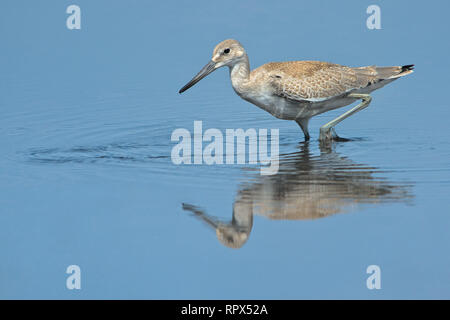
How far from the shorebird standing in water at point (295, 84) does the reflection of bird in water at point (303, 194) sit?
1525 mm

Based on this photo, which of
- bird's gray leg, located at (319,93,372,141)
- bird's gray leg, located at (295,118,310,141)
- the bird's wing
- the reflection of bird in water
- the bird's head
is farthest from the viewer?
bird's gray leg, located at (295,118,310,141)

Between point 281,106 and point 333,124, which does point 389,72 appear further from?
point 281,106

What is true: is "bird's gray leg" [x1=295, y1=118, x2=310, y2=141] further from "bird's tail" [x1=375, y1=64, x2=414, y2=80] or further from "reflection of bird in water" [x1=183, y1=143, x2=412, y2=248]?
"reflection of bird in water" [x1=183, y1=143, x2=412, y2=248]

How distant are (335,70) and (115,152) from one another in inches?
165

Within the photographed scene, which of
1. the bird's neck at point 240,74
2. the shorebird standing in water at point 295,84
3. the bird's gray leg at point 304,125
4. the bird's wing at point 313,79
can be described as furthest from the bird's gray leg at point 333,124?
the bird's neck at point 240,74

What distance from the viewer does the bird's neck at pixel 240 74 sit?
15.3 metres

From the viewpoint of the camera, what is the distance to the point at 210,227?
10852mm

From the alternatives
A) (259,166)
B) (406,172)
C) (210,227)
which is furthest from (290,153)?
(210,227)

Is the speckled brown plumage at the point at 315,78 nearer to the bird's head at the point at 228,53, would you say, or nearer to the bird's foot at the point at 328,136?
the bird's head at the point at 228,53

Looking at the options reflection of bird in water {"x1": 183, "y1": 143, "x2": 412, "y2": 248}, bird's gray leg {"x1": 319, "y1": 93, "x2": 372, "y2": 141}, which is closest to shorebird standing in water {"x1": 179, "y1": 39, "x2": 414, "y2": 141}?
bird's gray leg {"x1": 319, "y1": 93, "x2": 372, "y2": 141}

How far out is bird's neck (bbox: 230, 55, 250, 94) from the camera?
15.3 m

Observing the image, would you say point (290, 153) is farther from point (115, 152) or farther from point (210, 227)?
point (210, 227)

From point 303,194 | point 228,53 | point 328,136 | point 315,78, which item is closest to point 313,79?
point 315,78

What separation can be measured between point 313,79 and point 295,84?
1.58ft
